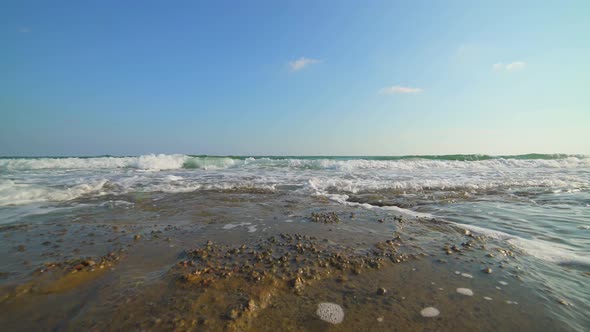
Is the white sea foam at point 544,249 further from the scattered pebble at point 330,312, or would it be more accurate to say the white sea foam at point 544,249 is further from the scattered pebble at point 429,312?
the scattered pebble at point 330,312

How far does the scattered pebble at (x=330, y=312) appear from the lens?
1522mm

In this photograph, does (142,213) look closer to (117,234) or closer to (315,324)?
(117,234)

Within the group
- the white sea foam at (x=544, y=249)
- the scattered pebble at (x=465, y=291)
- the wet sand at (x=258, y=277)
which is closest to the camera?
the wet sand at (x=258, y=277)

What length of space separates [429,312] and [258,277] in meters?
1.25

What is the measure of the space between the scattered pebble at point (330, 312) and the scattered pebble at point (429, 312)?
0.54 meters

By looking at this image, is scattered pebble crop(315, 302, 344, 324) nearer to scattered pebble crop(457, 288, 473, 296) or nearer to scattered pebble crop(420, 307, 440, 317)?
scattered pebble crop(420, 307, 440, 317)

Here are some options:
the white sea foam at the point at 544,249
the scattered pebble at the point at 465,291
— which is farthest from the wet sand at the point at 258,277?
the white sea foam at the point at 544,249

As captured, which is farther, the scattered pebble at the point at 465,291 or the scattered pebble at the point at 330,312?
the scattered pebble at the point at 465,291

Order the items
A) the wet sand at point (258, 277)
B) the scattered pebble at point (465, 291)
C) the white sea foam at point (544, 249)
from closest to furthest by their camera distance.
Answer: the wet sand at point (258, 277), the scattered pebble at point (465, 291), the white sea foam at point (544, 249)

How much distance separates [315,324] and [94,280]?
1.83 meters

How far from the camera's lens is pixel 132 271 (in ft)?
6.95

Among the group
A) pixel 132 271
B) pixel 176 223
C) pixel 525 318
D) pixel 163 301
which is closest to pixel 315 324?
pixel 163 301

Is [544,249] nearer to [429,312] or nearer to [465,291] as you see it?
[465,291]

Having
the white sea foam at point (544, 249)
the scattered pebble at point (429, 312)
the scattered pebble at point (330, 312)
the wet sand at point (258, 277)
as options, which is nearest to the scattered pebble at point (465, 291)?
the wet sand at point (258, 277)
